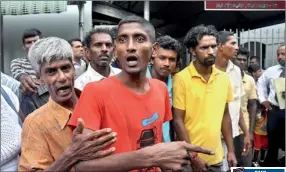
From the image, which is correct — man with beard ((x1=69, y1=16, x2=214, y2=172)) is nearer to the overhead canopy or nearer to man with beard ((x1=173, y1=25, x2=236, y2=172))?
man with beard ((x1=173, y1=25, x2=236, y2=172))

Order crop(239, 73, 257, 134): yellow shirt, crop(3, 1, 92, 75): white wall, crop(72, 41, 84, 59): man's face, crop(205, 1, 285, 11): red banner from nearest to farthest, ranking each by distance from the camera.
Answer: crop(239, 73, 257, 134): yellow shirt, crop(72, 41, 84, 59): man's face, crop(3, 1, 92, 75): white wall, crop(205, 1, 285, 11): red banner

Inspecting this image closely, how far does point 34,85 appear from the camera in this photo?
10.3 feet

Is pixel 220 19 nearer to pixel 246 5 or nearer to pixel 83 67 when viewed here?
pixel 246 5

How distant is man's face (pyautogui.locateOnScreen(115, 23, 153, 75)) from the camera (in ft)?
6.63

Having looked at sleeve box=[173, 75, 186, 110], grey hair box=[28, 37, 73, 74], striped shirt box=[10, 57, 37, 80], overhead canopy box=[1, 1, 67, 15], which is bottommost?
sleeve box=[173, 75, 186, 110]

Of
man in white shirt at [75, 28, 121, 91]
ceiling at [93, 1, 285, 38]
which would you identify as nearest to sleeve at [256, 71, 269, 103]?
man in white shirt at [75, 28, 121, 91]

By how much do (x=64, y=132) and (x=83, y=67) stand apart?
2536 millimetres

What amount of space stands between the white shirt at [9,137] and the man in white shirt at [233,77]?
248 cm

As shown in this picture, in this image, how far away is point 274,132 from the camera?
616cm

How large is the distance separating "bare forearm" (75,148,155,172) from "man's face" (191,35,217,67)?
196 cm

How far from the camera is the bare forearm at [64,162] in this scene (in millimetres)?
1790

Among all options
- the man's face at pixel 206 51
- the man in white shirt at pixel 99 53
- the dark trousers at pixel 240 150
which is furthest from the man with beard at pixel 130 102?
the dark trousers at pixel 240 150

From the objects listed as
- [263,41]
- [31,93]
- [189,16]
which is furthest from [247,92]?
[189,16]

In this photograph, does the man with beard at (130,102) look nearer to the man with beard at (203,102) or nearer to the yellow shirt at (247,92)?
the man with beard at (203,102)
